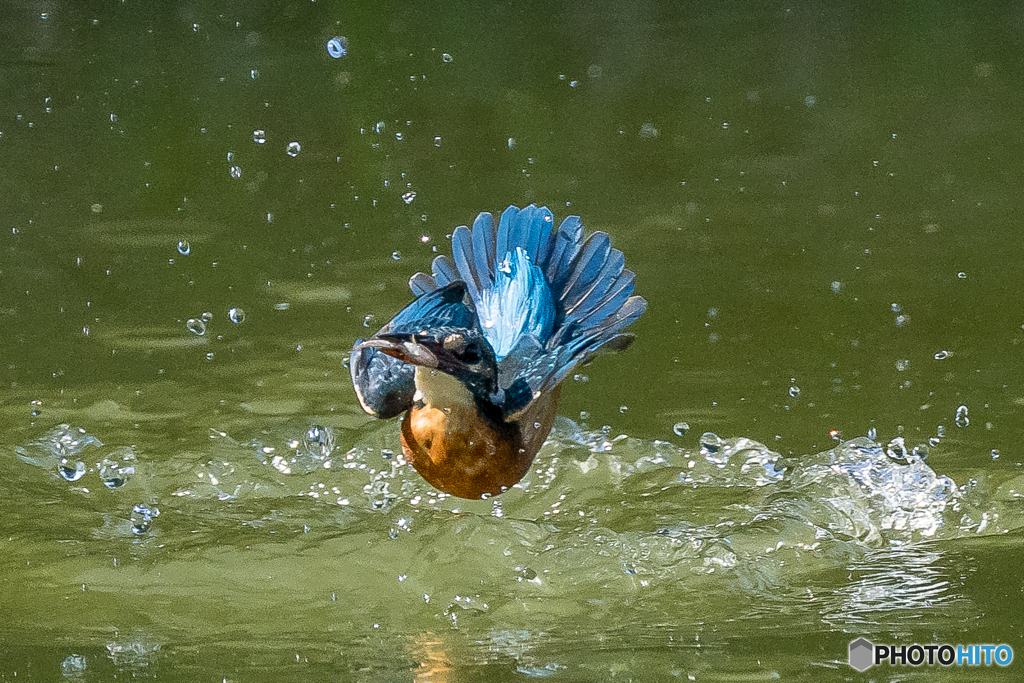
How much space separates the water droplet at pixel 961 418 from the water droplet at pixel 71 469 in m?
2.43

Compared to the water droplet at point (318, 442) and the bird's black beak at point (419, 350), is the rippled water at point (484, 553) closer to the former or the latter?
the water droplet at point (318, 442)

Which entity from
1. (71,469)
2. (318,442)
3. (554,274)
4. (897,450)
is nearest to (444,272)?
(554,274)

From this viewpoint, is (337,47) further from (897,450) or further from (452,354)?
(452,354)

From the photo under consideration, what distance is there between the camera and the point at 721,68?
232 inches

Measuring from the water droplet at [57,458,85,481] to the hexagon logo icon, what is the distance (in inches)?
84.0

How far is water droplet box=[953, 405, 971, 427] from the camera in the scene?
387cm

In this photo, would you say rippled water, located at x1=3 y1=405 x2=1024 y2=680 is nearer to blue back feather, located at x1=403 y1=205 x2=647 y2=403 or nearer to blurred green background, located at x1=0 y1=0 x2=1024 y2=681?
blurred green background, located at x1=0 y1=0 x2=1024 y2=681

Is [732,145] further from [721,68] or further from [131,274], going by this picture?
[131,274]

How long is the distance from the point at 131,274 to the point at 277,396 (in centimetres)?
98

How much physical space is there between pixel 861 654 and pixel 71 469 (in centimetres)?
222

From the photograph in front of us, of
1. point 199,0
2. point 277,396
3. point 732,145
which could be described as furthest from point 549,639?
point 199,0

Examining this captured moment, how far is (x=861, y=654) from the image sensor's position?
103 inches

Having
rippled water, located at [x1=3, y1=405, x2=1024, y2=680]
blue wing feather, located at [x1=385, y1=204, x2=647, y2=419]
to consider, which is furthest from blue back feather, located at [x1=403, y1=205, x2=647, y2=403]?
rippled water, located at [x1=3, y1=405, x2=1024, y2=680]

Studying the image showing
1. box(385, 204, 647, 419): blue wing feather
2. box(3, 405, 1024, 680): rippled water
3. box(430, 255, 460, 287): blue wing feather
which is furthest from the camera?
Result: box(430, 255, 460, 287): blue wing feather
